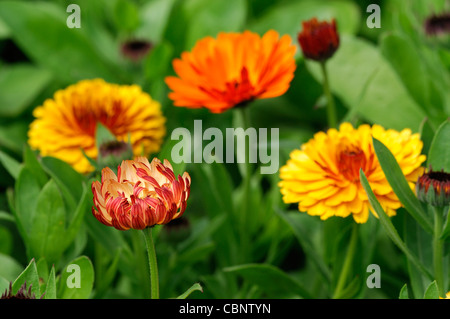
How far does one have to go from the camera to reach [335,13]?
1254 millimetres

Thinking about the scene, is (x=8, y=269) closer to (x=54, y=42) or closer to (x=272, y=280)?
(x=272, y=280)

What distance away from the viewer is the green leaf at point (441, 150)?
0.69 m

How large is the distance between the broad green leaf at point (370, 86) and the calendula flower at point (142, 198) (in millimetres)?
549

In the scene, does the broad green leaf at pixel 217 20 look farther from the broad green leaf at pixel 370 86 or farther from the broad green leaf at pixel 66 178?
the broad green leaf at pixel 66 178

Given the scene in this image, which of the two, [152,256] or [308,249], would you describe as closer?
[152,256]

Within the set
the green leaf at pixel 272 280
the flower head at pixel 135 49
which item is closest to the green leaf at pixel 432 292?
the green leaf at pixel 272 280

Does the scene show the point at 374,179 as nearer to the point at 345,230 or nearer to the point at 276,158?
the point at 345,230

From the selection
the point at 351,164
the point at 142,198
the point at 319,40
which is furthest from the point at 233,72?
the point at 142,198

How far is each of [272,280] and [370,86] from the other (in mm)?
450

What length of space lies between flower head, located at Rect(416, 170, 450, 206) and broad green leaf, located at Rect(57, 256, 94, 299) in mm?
350

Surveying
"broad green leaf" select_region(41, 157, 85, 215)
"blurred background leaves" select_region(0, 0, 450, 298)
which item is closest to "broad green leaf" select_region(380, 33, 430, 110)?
"blurred background leaves" select_region(0, 0, 450, 298)

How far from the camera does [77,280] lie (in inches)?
27.4

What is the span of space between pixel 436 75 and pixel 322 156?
0.44 metres
